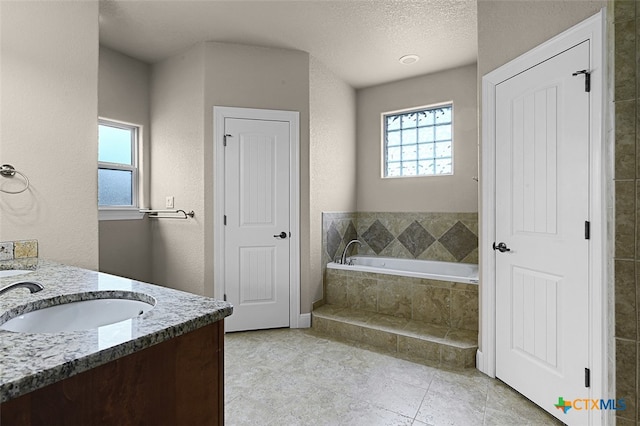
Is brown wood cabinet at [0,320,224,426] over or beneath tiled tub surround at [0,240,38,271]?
beneath

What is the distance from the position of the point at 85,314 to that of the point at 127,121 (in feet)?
9.27

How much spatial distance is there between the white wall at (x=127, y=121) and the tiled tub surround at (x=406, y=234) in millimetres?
1918

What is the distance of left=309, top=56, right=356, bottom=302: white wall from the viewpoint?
3.43m

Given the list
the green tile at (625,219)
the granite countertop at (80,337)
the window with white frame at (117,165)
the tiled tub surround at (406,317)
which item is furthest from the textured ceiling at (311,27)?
the granite countertop at (80,337)

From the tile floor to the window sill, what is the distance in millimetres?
1691

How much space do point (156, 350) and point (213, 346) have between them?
164mm

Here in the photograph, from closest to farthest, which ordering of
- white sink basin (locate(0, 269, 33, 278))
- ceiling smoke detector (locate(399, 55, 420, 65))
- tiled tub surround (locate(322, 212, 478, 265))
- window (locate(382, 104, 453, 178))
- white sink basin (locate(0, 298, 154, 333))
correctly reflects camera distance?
1. white sink basin (locate(0, 298, 154, 333))
2. white sink basin (locate(0, 269, 33, 278))
3. ceiling smoke detector (locate(399, 55, 420, 65))
4. tiled tub surround (locate(322, 212, 478, 265))
5. window (locate(382, 104, 453, 178))

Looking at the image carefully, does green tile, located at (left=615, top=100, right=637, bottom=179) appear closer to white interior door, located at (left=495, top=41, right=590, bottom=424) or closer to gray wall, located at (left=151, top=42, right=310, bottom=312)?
white interior door, located at (left=495, top=41, right=590, bottom=424)

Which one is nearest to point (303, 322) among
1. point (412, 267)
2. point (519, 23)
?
point (412, 267)

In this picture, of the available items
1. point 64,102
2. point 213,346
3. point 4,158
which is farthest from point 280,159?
point 213,346

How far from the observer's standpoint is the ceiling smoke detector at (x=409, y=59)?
3.42 m

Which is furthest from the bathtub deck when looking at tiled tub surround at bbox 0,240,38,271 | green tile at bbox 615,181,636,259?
tiled tub surround at bbox 0,240,38,271

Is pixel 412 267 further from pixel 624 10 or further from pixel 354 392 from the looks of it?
pixel 624 10

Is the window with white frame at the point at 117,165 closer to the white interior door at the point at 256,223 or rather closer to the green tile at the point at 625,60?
the white interior door at the point at 256,223
